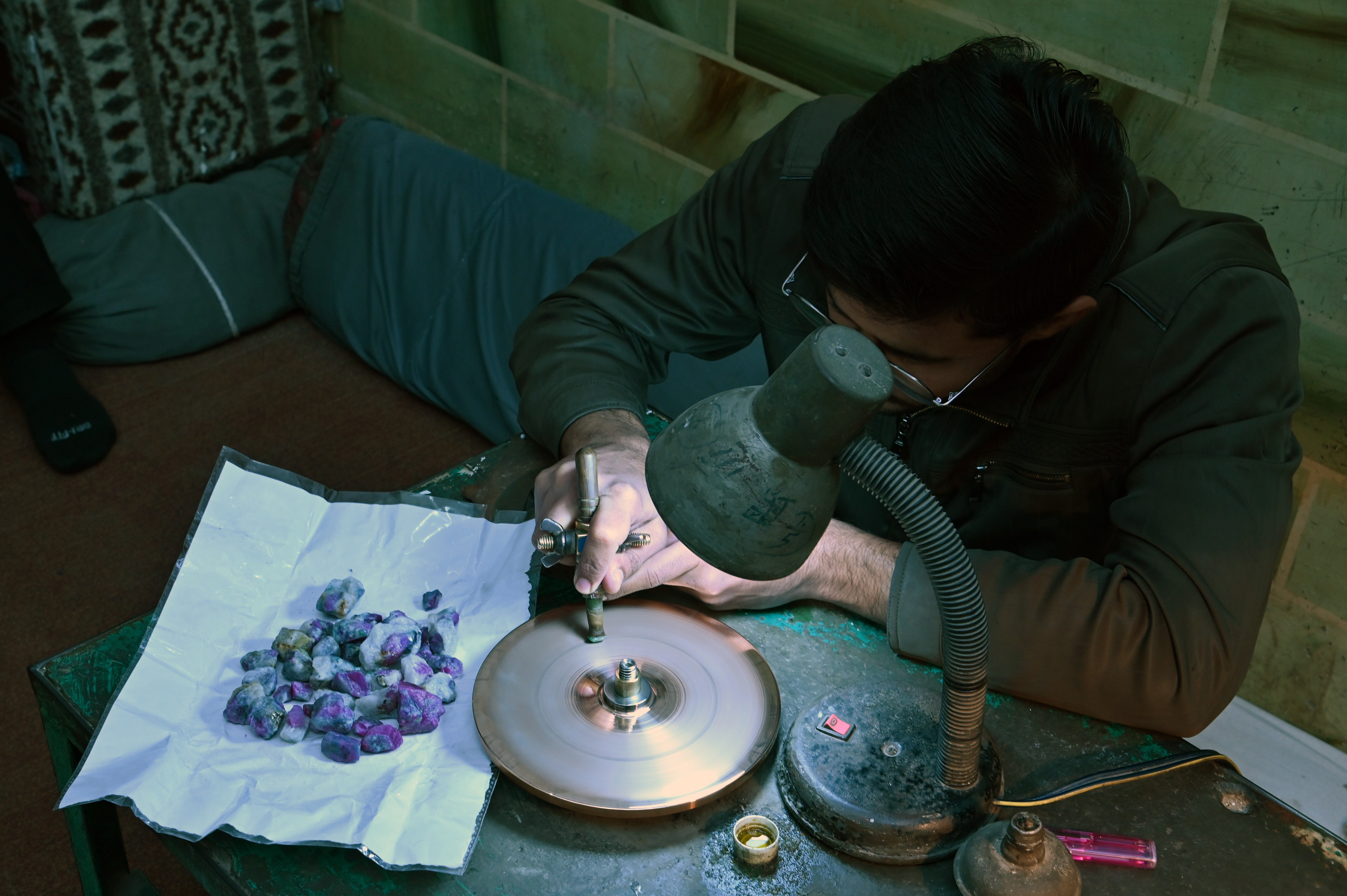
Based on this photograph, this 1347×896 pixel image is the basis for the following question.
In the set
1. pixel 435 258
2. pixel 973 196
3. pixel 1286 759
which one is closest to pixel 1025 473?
pixel 973 196

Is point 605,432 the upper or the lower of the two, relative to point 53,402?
upper

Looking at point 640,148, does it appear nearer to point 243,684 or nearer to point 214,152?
point 214,152

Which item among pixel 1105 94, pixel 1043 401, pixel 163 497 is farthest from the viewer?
pixel 163 497

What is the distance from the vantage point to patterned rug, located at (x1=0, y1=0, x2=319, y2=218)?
2.93 m

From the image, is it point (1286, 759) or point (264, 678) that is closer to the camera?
point (264, 678)

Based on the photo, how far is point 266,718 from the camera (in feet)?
3.67

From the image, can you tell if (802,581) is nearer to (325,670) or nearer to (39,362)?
(325,670)

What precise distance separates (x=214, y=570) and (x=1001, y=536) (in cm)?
99

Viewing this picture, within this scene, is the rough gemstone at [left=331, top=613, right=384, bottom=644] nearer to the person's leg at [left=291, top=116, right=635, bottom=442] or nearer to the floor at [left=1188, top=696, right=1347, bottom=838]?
the person's leg at [left=291, top=116, right=635, bottom=442]

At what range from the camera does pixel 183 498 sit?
8.90 feet

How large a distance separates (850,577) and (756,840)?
37 cm

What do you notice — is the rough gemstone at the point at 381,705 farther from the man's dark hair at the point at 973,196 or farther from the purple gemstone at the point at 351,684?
the man's dark hair at the point at 973,196

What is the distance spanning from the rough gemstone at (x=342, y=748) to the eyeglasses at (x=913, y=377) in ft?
2.18

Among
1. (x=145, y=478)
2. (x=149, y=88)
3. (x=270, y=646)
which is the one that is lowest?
(x=145, y=478)
